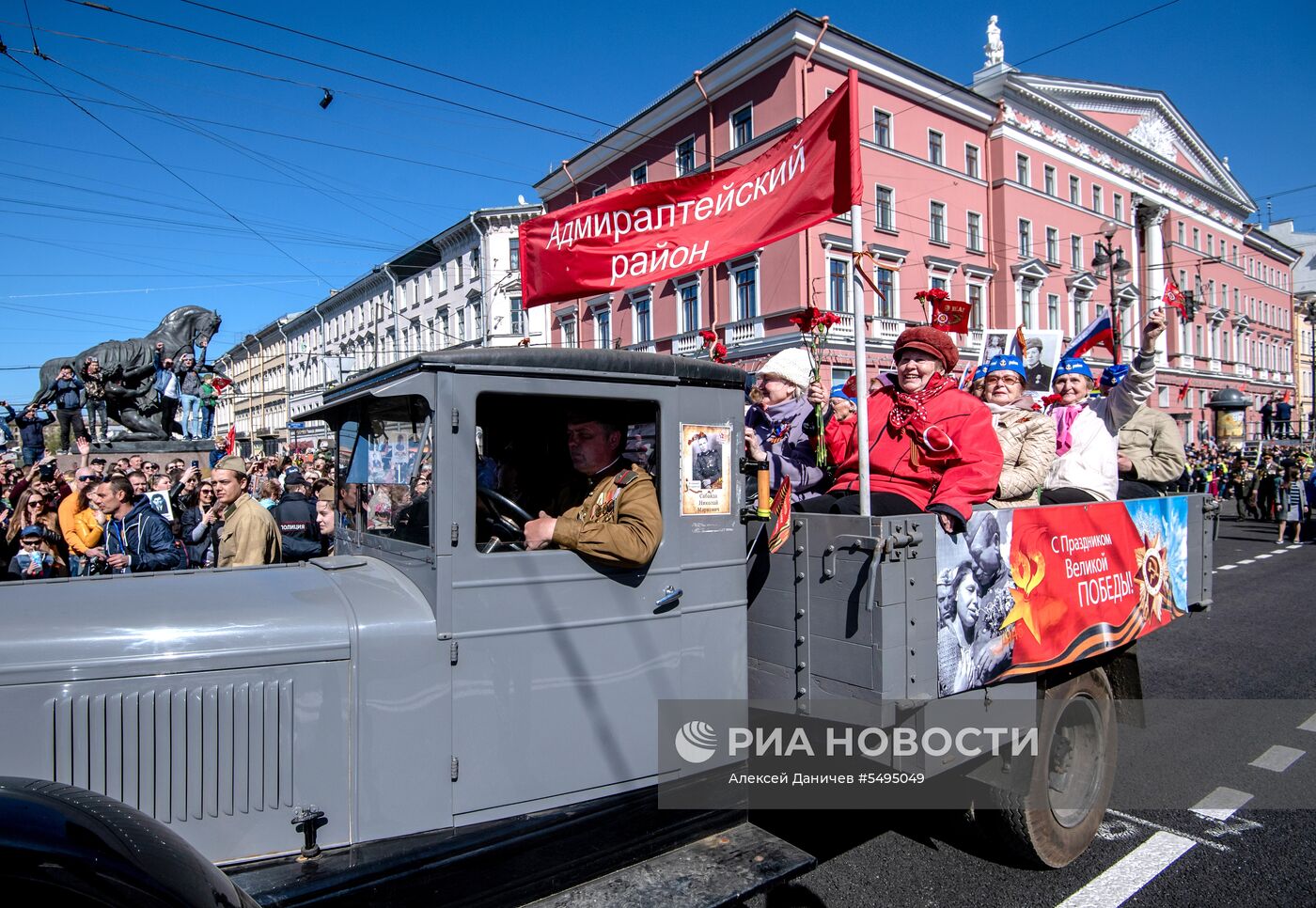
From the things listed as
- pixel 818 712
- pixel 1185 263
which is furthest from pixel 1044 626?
pixel 1185 263

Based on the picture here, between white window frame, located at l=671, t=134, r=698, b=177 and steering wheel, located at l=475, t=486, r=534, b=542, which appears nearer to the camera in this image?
steering wheel, located at l=475, t=486, r=534, b=542

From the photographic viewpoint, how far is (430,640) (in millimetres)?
2434

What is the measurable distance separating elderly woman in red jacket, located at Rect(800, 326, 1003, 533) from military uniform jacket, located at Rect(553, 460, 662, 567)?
0.91 metres

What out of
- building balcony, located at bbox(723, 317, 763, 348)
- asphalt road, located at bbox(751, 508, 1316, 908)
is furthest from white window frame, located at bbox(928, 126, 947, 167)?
asphalt road, located at bbox(751, 508, 1316, 908)

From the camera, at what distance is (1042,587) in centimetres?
338

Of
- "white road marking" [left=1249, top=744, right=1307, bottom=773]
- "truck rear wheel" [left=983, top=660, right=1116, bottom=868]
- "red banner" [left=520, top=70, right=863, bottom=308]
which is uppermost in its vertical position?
"red banner" [left=520, top=70, right=863, bottom=308]

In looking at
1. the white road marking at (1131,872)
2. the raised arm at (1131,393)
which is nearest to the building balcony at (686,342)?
the raised arm at (1131,393)

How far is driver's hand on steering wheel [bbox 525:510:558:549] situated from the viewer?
2.65 m

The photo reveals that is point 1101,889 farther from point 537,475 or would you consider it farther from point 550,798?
point 537,475

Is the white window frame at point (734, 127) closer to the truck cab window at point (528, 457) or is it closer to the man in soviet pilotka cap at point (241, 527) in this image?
the man in soviet pilotka cap at point (241, 527)

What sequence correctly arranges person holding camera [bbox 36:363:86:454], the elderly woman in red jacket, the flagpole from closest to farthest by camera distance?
the flagpole < the elderly woman in red jacket < person holding camera [bbox 36:363:86:454]

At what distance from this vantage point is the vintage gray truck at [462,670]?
221cm

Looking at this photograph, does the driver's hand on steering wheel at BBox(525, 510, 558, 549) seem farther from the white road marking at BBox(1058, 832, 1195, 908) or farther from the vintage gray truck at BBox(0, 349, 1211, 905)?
the white road marking at BBox(1058, 832, 1195, 908)

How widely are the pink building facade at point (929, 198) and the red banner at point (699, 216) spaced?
52.2ft
